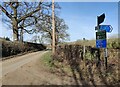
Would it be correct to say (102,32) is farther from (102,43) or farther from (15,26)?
(15,26)

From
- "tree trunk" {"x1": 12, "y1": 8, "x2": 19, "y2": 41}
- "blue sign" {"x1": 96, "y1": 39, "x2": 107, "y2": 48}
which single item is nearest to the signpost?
"blue sign" {"x1": 96, "y1": 39, "x2": 107, "y2": 48}

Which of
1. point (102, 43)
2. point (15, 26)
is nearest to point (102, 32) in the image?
point (102, 43)

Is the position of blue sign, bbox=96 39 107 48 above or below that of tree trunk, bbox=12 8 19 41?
below

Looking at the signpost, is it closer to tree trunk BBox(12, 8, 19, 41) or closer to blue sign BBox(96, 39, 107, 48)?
blue sign BBox(96, 39, 107, 48)

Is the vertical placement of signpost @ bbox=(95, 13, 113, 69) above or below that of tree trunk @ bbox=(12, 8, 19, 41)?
below

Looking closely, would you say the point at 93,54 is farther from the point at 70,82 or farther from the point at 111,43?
the point at 70,82

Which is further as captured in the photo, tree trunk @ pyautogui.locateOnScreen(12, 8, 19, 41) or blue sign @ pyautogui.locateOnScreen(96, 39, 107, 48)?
tree trunk @ pyautogui.locateOnScreen(12, 8, 19, 41)

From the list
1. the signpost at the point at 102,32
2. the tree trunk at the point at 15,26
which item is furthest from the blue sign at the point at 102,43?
the tree trunk at the point at 15,26

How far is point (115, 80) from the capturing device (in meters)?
10.4

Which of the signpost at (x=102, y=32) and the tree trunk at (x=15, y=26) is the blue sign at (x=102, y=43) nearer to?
the signpost at (x=102, y=32)

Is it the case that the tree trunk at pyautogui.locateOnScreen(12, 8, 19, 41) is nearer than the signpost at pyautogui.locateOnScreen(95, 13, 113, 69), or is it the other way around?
the signpost at pyautogui.locateOnScreen(95, 13, 113, 69)

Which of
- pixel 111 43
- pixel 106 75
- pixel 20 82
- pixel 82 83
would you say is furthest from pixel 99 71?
pixel 111 43

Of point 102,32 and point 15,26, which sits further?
point 15,26

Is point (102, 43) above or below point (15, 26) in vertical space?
below
